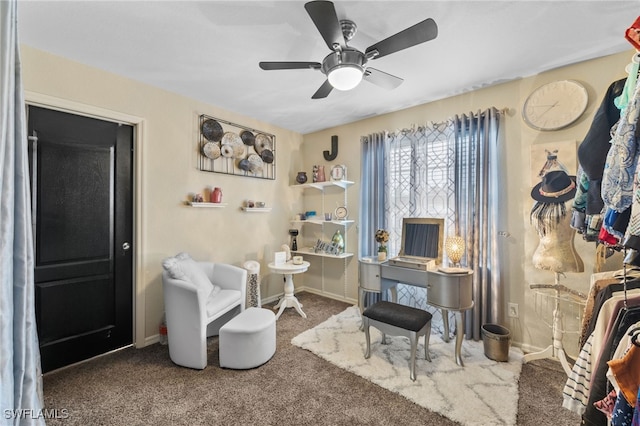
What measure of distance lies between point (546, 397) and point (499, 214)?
146 centimetres

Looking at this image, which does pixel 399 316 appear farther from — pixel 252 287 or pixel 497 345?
pixel 252 287

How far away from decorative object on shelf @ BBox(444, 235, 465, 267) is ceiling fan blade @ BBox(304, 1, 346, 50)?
1994 mm

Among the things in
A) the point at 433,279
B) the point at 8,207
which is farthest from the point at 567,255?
the point at 8,207

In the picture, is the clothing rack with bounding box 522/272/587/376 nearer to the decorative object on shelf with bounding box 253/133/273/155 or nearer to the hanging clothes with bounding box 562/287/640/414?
the hanging clothes with bounding box 562/287/640/414

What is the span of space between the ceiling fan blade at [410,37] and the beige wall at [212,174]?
1.59 metres

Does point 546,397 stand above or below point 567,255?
below

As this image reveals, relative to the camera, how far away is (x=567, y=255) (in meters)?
1.98

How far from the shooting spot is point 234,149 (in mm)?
3318

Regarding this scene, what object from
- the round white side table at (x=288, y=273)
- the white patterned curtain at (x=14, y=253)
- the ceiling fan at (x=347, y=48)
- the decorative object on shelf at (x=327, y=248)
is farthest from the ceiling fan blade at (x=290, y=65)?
the decorative object on shelf at (x=327, y=248)

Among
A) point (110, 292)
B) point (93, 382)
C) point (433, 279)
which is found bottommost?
point (93, 382)

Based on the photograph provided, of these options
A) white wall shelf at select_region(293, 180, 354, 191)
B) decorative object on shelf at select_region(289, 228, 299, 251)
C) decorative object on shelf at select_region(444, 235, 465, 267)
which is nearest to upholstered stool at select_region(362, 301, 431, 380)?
decorative object on shelf at select_region(444, 235, 465, 267)

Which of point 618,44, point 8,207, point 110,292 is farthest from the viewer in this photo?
point 110,292

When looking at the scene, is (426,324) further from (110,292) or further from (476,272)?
(110,292)

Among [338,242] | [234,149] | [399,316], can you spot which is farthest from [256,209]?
[399,316]
